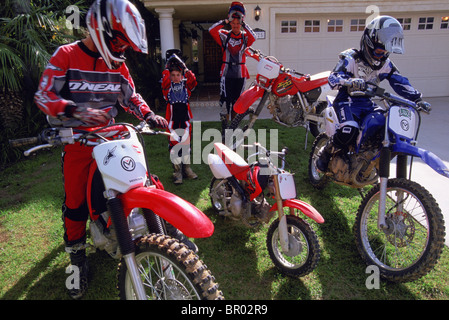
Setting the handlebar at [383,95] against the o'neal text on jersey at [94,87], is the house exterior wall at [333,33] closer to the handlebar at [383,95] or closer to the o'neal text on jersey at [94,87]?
the handlebar at [383,95]

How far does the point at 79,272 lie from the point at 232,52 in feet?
14.5

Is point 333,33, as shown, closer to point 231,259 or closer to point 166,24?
point 166,24

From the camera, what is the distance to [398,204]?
2775mm

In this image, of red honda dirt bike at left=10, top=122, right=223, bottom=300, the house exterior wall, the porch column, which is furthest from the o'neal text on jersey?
the house exterior wall

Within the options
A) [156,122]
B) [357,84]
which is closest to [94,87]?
[156,122]

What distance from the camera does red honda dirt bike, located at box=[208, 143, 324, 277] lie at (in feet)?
8.80

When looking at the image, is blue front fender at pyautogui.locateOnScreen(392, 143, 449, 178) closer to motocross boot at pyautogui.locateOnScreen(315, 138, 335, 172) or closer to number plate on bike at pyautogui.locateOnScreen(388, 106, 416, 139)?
number plate on bike at pyautogui.locateOnScreen(388, 106, 416, 139)

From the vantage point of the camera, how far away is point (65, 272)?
3.04m

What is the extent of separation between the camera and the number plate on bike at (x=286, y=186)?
277 cm

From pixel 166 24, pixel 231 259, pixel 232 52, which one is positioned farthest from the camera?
pixel 166 24

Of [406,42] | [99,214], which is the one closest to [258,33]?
[406,42]
